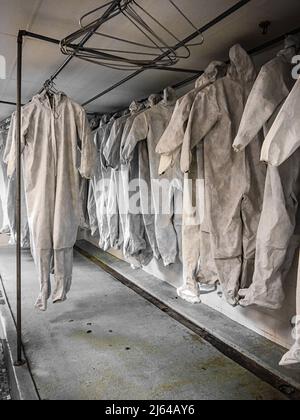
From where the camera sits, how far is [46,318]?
9.91ft

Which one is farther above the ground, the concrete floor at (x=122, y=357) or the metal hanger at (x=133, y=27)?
the metal hanger at (x=133, y=27)

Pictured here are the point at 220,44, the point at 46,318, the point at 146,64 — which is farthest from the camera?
the point at 46,318

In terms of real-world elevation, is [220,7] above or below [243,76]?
above

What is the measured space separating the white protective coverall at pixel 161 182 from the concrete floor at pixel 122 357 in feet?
2.23

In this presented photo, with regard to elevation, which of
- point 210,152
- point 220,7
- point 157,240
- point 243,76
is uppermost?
point 220,7

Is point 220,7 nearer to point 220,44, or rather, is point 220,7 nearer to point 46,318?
point 220,44

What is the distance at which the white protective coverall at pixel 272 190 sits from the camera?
6.04 feet

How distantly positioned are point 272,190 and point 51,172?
157cm

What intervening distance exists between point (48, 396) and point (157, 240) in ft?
5.08

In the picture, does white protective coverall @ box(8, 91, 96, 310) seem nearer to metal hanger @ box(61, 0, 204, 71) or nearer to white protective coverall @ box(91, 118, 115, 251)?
metal hanger @ box(61, 0, 204, 71)

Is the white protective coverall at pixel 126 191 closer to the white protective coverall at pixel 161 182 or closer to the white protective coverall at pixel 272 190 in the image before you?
the white protective coverall at pixel 161 182

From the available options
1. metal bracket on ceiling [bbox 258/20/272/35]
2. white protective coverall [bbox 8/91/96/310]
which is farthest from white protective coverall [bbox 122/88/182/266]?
metal bracket on ceiling [bbox 258/20/272/35]

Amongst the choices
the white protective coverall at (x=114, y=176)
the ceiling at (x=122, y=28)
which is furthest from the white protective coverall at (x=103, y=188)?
the ceiling at (x=122, y=28)
